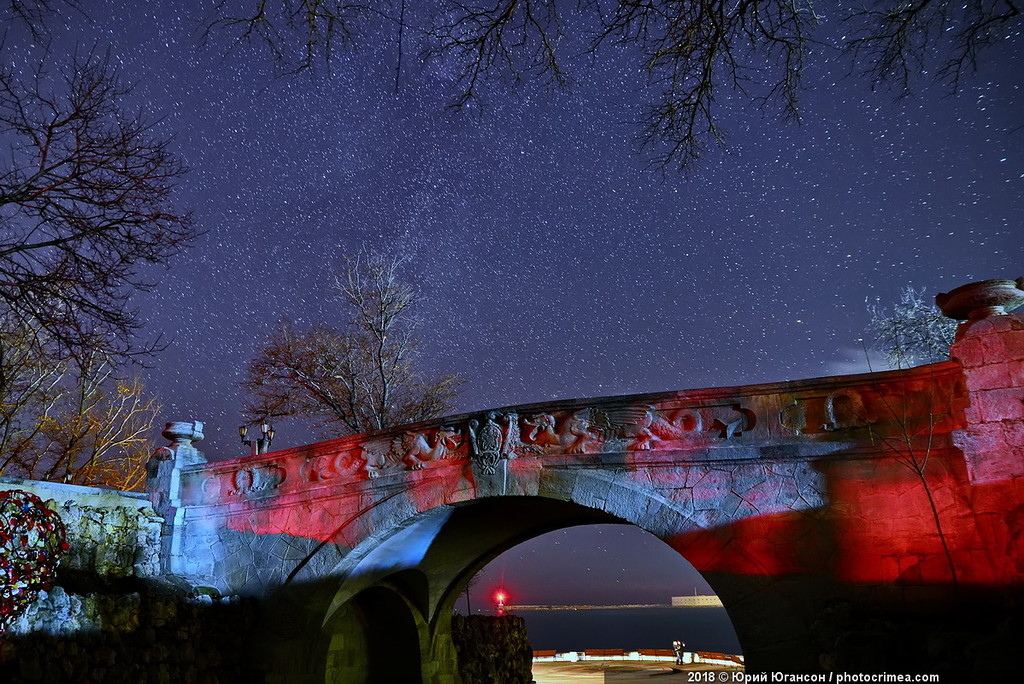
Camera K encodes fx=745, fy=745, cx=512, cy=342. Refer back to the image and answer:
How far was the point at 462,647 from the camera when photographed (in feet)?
43.2

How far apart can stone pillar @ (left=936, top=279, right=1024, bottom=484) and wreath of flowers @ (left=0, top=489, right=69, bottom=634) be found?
8355mm

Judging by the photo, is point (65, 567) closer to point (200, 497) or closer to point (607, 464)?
point (200, 497)

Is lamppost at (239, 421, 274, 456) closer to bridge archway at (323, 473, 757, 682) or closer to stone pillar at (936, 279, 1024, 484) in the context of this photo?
bridge archway at (323, 473, 757, 682)

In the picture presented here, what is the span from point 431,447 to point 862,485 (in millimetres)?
4577

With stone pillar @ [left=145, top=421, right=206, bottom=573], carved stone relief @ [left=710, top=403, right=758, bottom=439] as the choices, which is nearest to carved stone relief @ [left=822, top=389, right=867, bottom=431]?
carved stone relief @ [left=710, top=403, right=758, bottom=439]

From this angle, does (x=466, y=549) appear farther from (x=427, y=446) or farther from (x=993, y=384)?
(x=993, y=384)

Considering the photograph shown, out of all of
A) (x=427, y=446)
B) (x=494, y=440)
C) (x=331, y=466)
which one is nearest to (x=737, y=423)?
(x=494, y=440)

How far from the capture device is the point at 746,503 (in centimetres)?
681

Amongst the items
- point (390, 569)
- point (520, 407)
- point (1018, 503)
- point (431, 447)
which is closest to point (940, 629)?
point (1018, 503)

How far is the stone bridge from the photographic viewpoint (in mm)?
5910

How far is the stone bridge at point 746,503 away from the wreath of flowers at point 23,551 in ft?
8.00

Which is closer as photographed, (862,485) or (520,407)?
(862,485)

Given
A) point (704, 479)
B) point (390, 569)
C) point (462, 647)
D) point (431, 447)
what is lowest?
point (462, 647)

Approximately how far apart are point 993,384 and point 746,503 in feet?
7.28
